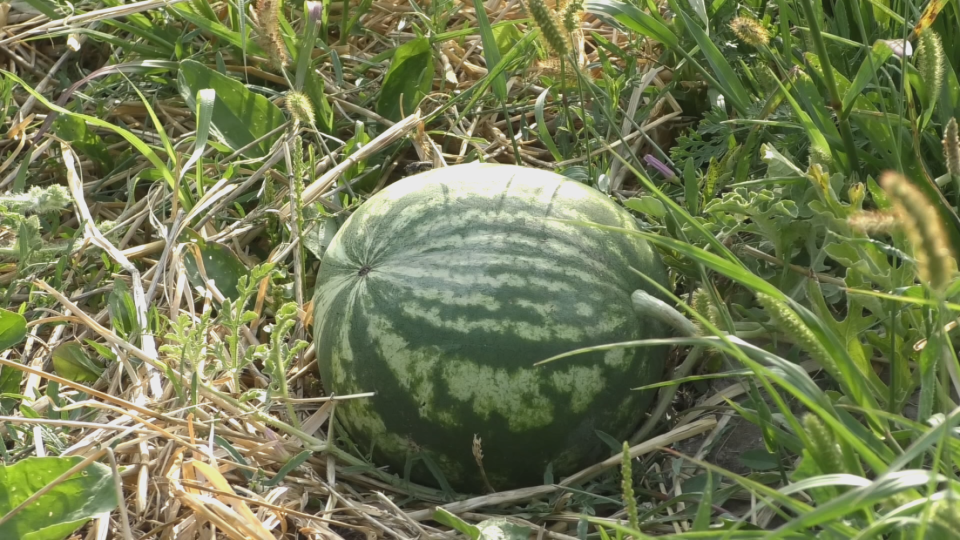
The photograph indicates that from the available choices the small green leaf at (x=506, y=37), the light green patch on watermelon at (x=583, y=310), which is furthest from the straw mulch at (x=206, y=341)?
the light green patch on watermelon at (x=583, y=310)

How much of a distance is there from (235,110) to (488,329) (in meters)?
1.22

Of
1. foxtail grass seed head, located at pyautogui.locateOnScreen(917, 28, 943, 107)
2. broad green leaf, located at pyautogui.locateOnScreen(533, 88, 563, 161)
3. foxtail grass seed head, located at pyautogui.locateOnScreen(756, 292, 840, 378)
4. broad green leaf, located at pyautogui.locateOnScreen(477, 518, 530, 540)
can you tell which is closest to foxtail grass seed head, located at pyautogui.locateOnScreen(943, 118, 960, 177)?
foxtail grass seed head, located at pyautogui.locateOnScreen(917, 28, 943, 107)

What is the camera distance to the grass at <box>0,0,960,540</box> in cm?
154

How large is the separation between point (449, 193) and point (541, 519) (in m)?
0.63

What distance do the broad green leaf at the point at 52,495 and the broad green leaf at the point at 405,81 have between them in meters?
1.44

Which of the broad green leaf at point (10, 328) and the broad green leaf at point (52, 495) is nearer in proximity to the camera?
the broad green leaf at point (52, 495)

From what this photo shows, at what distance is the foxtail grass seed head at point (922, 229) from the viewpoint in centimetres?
100

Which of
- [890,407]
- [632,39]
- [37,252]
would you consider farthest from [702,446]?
[37,252]

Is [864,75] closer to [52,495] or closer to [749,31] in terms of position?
[749,31]

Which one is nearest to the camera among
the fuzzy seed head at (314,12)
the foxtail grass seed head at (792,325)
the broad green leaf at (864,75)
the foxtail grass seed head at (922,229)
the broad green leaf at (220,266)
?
the foxtail grass seed head at (922,229)

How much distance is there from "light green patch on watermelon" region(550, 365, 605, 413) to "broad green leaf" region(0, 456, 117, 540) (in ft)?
2.53

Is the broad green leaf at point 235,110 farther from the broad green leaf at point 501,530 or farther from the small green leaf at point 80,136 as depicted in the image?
the broad green leaf at point 501,530

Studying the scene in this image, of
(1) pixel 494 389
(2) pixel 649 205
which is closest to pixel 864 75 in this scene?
(2) pixel 649 205

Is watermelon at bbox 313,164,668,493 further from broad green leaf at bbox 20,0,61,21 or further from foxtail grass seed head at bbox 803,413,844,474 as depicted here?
broad green leaf at bbox 20,0,61,21
